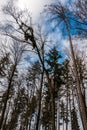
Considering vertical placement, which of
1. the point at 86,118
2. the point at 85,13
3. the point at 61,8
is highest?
the point at 61,8

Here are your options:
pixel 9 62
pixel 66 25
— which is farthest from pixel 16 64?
pixel 66 25

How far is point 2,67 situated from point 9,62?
4.11ft

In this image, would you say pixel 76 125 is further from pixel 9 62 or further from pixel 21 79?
pixel 9 62

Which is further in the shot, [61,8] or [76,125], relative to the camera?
[76,125]

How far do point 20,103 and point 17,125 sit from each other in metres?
10.2

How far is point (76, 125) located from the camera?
38344 mm

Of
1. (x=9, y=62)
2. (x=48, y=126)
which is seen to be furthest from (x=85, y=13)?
(x=48, y=126)

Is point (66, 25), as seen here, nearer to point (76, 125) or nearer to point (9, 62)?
point (9, 62)

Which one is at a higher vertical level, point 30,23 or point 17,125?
point 30,23

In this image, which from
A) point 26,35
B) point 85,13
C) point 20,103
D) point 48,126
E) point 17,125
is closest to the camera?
point 85,13

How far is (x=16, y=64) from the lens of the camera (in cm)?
1894

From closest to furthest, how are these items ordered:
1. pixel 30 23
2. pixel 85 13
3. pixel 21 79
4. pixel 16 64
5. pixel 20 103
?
pixel 85 13
pixel 30 23
pixel 16 64
pixel 21 79
pixel 20 103

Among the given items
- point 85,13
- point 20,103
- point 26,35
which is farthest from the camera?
point 20,103

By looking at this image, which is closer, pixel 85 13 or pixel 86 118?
pixel 86 118
